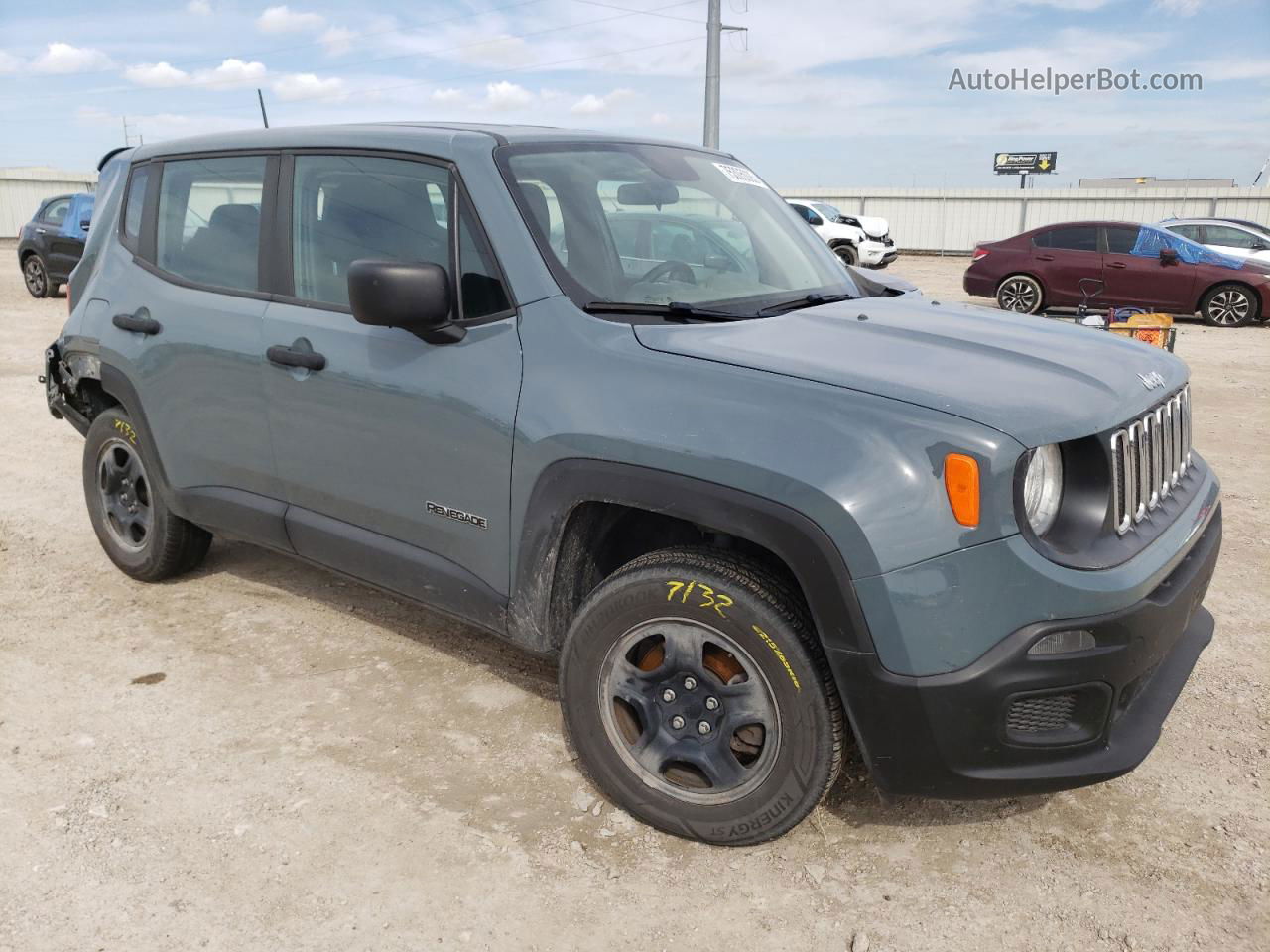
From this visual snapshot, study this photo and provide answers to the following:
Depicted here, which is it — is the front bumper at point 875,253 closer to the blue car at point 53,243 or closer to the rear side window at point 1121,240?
the rear side window at point 1121,240

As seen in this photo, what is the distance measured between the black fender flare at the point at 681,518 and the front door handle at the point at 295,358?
1.02 metres

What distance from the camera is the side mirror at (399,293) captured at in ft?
9.64

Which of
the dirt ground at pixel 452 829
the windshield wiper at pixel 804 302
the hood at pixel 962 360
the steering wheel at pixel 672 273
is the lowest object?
the dirt ground at pixel 452 829

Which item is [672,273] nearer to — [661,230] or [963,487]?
[661,230]

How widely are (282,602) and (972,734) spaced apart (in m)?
3.16

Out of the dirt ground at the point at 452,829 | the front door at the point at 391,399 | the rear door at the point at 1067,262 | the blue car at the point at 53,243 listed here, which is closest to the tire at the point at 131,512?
the dirt ground at the point at 452,829

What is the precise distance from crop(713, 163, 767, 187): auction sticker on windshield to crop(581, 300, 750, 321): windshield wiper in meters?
1.12

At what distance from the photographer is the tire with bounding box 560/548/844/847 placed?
8.65 feet

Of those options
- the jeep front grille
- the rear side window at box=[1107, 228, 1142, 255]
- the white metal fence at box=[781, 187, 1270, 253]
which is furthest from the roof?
the white metal fence at box=[781, 187, 1270, 253]

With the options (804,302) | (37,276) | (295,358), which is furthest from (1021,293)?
(37,276)

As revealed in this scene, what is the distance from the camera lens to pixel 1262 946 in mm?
2510

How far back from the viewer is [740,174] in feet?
13.6

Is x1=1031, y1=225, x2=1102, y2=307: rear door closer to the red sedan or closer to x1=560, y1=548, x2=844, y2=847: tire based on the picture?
the red sedan

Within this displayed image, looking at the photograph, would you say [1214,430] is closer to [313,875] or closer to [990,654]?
[990,654]
